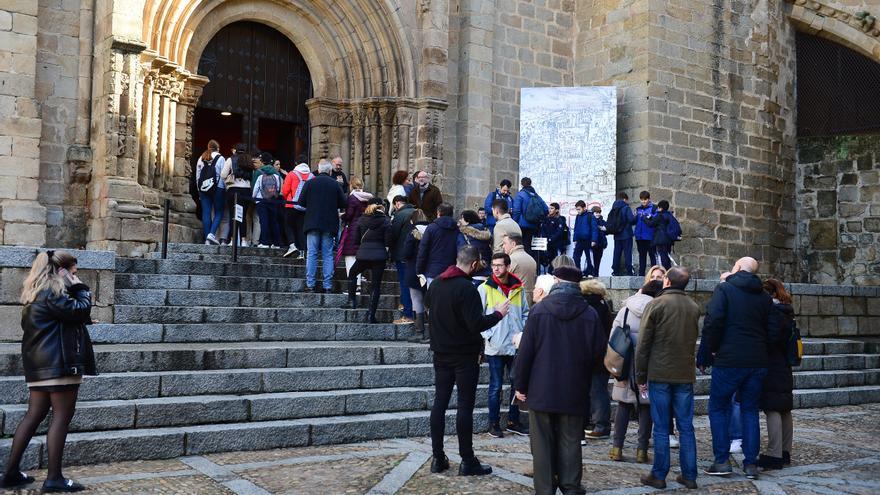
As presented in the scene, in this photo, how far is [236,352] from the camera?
325 inches

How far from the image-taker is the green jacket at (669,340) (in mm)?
6590

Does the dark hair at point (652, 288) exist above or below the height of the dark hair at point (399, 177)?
below

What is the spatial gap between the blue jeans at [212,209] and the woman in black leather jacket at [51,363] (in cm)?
685

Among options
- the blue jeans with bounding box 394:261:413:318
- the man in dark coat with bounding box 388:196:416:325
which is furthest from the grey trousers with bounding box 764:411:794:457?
the blue jeans with bounding box 394:261:413:318

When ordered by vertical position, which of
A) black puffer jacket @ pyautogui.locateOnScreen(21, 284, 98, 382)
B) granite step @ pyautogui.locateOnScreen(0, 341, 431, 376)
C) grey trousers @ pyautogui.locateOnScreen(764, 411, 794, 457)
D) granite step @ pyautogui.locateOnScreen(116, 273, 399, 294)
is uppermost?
granite step @ pyautogui.locateOnScreen(116, 273, 399, 294)

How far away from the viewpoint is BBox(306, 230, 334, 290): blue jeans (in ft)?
36.2

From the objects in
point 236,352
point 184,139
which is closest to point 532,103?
point 184,139

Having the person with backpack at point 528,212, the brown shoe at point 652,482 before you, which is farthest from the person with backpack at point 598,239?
the brown shoe at point 652,482

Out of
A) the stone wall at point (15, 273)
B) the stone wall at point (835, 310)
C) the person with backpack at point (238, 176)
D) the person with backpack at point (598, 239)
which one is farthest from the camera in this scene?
the person with backpack at point (598, 239)

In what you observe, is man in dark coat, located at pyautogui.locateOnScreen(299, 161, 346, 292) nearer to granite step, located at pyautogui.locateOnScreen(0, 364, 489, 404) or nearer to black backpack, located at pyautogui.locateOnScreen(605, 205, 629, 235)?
granite step, located at pyautogui.locateOnScreen(0, 364, 489, 404)

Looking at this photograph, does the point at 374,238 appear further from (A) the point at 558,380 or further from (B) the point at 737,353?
(A) the point at 558,380

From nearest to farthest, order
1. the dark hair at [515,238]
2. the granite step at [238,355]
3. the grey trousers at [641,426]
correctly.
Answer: the grey trousers at [641,426], the granite step at [238,355], the dark hair at [515,238]

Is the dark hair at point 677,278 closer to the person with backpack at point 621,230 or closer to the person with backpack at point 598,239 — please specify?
the person with backpack at point 621,230

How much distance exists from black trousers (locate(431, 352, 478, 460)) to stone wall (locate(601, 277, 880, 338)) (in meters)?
8.92
